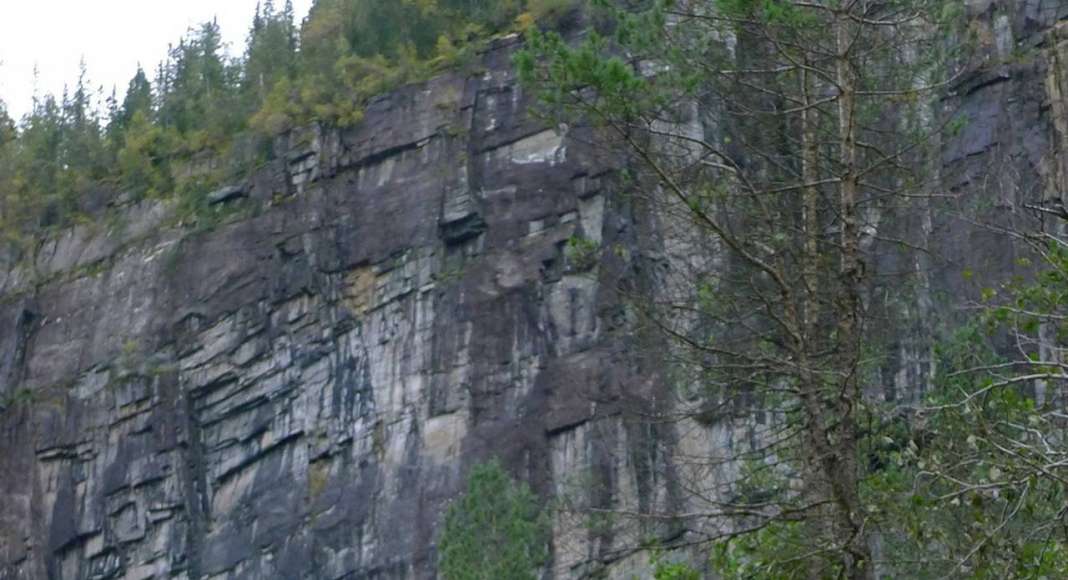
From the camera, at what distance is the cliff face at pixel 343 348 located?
168 ft

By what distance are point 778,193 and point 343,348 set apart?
1657 inches

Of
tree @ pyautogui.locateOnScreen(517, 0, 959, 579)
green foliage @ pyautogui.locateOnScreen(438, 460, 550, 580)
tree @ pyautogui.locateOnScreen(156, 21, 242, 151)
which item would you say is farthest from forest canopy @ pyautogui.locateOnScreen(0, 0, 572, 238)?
tree @ pyautogui.locateOnScreen(517, 0, 959, 579)

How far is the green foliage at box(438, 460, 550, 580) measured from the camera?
37844mm

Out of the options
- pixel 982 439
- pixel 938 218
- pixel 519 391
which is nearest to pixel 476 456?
pixel 519 391

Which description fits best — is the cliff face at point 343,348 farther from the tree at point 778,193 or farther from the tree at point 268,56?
the tree at point 778,193

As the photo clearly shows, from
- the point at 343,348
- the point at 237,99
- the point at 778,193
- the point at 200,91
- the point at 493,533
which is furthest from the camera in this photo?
the point at 200,91

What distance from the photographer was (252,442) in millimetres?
56375

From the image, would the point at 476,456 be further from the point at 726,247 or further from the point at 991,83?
the point at 726,247

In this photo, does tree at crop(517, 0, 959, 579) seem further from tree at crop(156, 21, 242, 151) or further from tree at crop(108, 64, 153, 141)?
tree at crop(108, 64, 153, 141)

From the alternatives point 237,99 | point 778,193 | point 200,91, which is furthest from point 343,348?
point 778,193

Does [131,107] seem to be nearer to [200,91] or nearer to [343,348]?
[200,91]

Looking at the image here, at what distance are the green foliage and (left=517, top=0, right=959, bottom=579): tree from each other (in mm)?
22663

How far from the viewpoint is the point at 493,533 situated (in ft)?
128

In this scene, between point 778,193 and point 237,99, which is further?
point 237,99
